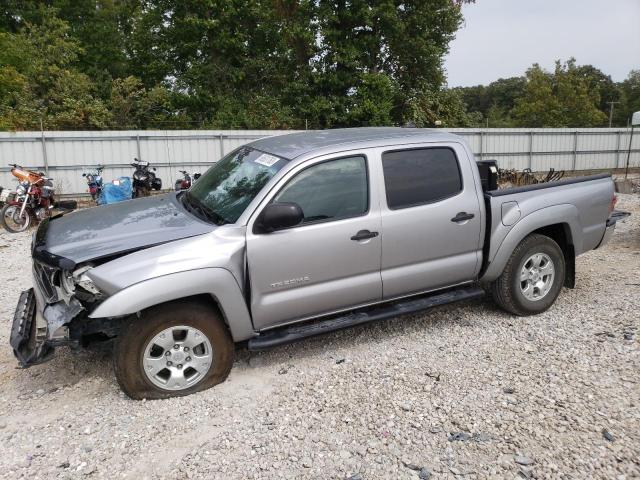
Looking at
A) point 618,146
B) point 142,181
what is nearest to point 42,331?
point 142,181

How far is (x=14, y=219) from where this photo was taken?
9727mm

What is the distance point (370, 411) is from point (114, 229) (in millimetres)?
2254

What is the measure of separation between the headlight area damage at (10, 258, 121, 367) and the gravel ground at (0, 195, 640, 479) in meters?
0.45

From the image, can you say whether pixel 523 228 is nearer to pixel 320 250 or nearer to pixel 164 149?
pixel 320 250

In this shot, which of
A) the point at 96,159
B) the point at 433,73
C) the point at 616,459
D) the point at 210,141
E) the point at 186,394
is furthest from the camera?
the point at 433,73

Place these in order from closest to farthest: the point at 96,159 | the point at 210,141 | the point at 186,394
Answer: the point at 186,394, the point at 96,159, the point at 210,141

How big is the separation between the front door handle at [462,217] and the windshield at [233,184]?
154 centimetres

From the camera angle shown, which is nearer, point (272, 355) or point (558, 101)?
point (272, 355)

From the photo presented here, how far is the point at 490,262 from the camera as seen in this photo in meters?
4.56

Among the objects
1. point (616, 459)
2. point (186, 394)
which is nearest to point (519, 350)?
point (616, 459)

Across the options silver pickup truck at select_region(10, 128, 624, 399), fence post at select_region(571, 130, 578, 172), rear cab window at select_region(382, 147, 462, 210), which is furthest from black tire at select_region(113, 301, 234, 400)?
fence post at select_region(571, 130, 578, 172)

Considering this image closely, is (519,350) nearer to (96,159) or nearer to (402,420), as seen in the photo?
(402,420)

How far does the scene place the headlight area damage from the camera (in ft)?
10.9

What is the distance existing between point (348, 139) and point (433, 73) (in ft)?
70.9
